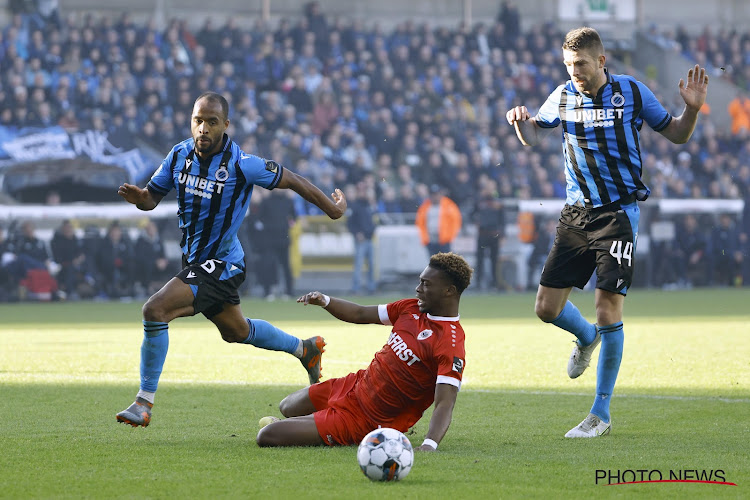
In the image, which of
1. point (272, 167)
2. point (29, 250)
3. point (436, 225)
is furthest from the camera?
point (436, 225)

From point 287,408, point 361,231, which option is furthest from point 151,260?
point 287,408

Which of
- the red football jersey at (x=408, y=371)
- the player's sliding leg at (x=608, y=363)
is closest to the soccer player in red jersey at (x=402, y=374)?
the red football jersey at (x=408, y=371)

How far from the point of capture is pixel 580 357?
7172 millimetres

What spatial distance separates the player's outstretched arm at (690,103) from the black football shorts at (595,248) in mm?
495

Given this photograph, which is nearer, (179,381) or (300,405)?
(300,405)

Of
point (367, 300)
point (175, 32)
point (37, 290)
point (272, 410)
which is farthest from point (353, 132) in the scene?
point (272, 410)

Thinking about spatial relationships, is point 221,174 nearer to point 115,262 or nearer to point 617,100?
point 617,100

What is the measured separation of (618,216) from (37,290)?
47.1ft

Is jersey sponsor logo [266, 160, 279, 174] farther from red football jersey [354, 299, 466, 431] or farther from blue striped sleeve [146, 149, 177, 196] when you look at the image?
red football jersey [354, 299, 466, 431]

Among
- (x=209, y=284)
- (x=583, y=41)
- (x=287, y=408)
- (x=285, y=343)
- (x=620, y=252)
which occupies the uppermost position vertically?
(x=583, y=41)

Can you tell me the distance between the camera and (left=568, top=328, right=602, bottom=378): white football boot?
7117 mm

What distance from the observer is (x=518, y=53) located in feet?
93.0

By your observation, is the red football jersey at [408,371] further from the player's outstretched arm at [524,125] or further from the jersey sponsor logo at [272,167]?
the player's outstretched arm at [524,125]

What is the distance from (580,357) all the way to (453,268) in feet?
6.59
